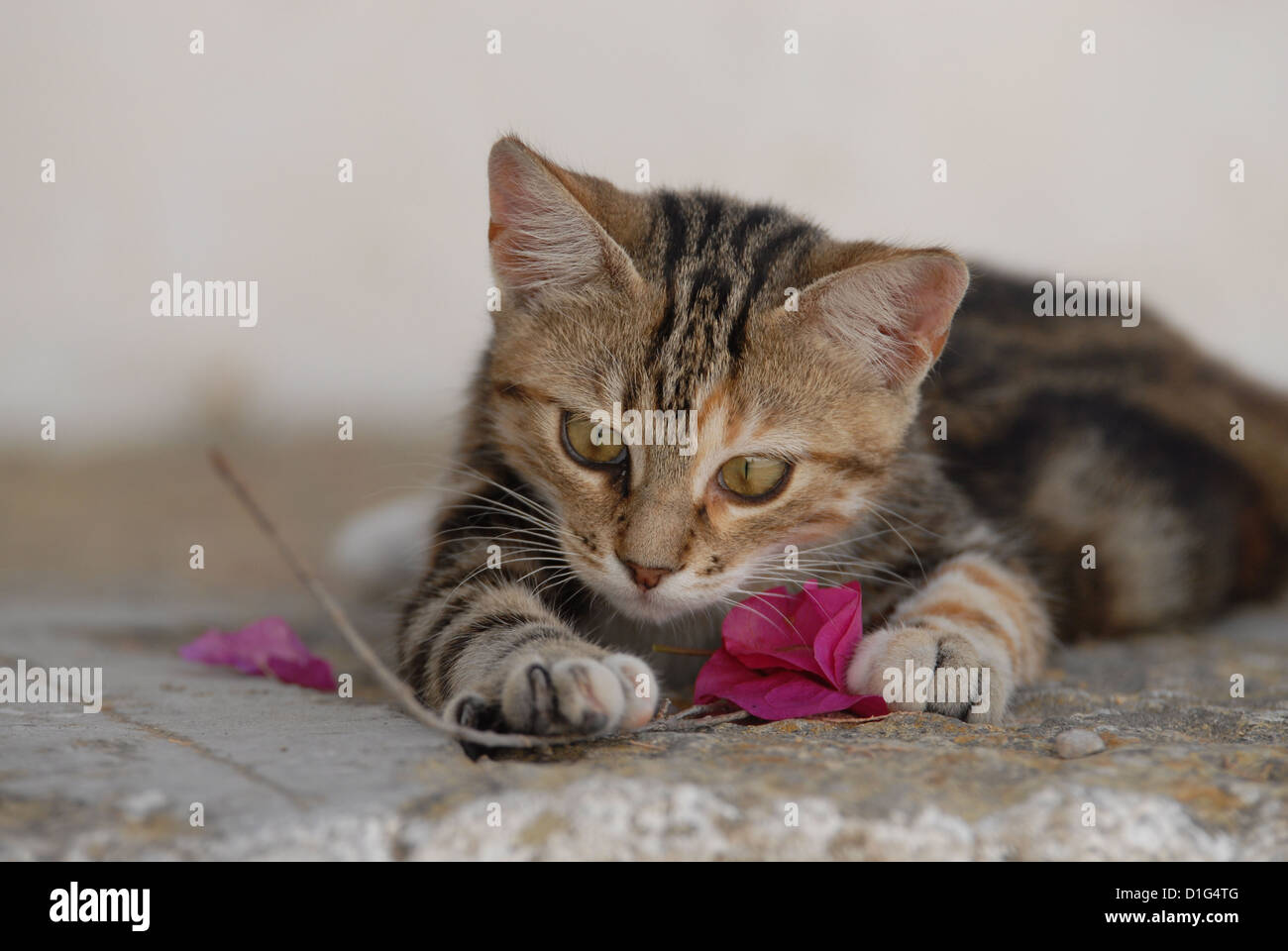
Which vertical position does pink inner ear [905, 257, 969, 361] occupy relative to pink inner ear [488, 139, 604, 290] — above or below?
below

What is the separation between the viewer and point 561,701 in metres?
1.39

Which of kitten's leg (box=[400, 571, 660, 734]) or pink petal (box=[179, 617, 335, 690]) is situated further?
pink petal (box=[179, 617, 335, 690])

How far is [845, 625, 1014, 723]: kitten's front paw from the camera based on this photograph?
166cm

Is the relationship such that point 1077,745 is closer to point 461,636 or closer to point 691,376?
point 691,376

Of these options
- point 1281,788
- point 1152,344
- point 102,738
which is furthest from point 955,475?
point 102,738

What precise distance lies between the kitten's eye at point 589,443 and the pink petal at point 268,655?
27.7 inches

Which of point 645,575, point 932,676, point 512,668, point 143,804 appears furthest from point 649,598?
point 143,804

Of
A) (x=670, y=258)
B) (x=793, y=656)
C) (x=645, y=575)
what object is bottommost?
(x=793, y=656)

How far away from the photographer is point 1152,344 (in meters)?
3.02

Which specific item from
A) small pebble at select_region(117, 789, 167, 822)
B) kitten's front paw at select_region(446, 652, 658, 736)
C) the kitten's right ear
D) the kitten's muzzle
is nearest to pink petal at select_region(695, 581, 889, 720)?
the kitten's muzzle

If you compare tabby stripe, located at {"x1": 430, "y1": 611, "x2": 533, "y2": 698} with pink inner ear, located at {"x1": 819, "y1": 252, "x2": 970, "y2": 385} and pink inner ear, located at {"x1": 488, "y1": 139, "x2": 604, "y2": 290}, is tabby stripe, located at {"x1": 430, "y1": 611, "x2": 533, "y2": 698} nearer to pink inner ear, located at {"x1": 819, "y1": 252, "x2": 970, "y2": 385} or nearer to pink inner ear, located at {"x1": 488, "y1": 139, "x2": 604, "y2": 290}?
pink inner ear, located at {"x1": 488, "y1": 139, "x2": 604, "y2": 290}

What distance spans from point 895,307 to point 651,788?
3.13 feet

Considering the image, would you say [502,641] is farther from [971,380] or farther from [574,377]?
[971,380]

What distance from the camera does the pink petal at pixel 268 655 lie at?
Answer: 2109 millimetres
